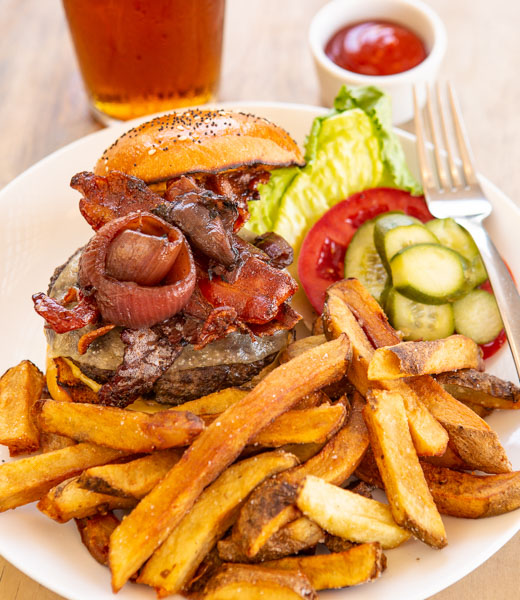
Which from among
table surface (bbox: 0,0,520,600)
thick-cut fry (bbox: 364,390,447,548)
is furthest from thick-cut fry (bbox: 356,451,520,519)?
table surface (bbox: 0,0,520,600)

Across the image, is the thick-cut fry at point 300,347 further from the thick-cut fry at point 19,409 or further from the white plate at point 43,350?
the thick-cut fry at point 19,409

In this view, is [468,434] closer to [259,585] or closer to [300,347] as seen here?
[300,347]

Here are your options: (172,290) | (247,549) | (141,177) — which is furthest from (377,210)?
(247,549)

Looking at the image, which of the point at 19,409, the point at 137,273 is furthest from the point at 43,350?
the point at 137,273

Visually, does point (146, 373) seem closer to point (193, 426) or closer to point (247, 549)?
point (193, 426)

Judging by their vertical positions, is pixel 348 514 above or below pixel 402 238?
below

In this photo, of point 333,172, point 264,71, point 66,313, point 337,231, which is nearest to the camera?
point 66,313

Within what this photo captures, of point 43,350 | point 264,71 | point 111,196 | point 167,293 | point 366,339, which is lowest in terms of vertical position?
point 43,350
